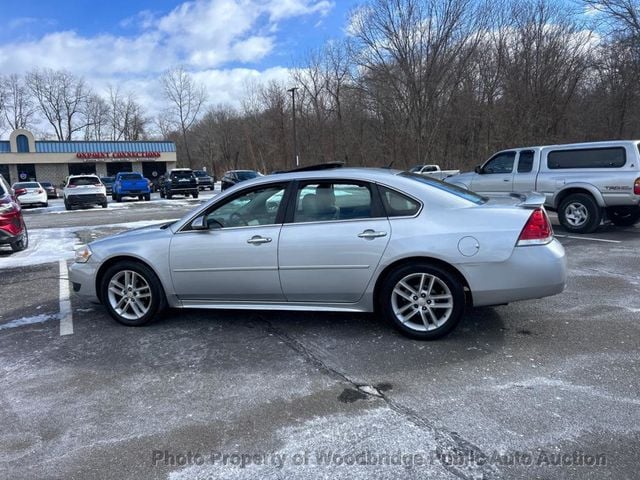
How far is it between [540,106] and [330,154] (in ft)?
72.0

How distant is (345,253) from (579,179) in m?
7.54

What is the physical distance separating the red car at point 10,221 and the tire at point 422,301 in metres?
8.29

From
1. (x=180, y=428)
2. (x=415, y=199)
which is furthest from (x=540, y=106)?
(x=180, y=428)

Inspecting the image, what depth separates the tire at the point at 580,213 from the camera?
9406 millimetres

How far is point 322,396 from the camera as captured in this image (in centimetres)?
330

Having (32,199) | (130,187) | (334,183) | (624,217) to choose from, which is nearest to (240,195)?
(334,183)

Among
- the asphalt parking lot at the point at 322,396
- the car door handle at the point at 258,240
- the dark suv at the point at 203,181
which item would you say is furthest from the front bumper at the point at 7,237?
the dark suv at the point at 203,181

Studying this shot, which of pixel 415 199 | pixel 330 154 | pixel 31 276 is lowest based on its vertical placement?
pixel 31 276

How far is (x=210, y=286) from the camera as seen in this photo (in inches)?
178

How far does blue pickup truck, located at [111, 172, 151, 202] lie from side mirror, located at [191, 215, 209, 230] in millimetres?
24630

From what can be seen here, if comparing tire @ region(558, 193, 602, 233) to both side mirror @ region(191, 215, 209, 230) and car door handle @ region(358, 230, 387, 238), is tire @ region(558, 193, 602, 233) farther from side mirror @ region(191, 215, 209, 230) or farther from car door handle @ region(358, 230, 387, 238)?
side mirror @ region(191, 215, 209, 230)

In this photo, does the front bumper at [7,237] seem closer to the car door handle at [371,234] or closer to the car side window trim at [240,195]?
the car side window trim at [240,195]

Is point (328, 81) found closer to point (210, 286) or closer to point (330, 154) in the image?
point (330, 154)

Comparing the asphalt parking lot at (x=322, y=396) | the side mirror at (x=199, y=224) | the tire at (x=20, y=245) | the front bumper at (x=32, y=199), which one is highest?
the front bumper at (x=32, y=199)
